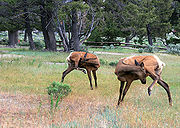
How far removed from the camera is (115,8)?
85.1 ft

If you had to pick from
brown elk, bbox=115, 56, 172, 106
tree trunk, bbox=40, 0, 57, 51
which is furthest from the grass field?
tree trunk, bbox=40, 0, 57, 51

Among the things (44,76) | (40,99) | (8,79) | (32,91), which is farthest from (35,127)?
(44,76)

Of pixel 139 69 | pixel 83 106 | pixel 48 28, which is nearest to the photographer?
pixel 139 69

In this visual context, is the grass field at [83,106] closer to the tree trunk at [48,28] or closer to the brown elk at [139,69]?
the brown elk at [139,69]

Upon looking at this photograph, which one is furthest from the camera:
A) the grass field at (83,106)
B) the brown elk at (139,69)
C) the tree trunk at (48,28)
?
the tree trunk at (48,28)

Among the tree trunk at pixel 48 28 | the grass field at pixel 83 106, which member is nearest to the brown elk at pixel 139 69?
the grass field at pixel 83 106

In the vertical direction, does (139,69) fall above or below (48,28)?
below

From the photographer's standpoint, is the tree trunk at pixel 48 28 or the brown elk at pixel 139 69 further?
the tree trunk at pixel 48 28

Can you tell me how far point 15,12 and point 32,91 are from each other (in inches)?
725

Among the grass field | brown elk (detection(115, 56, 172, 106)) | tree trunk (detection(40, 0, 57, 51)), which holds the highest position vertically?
tree trunk (detection(40, 0, 57, 51))

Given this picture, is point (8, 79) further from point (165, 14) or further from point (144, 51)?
point (165, 14)

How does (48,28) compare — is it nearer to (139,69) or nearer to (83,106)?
(83,106)

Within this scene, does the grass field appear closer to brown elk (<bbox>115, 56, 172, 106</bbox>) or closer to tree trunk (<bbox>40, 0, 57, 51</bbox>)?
brown elk (<bbox>115, 56, 172, 106</bbox>)

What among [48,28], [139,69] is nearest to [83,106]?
[139,69]
